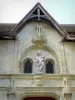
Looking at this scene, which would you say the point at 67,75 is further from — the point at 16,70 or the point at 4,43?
the point at 4,43

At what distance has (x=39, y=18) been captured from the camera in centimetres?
1380

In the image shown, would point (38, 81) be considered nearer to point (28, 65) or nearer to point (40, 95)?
point (40, 95)

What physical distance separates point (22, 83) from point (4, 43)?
7.45 feet

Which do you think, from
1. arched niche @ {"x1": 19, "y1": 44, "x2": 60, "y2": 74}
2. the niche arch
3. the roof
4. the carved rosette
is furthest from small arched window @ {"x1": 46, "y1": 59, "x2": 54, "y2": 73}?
the roof

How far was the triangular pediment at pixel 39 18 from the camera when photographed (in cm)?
1338

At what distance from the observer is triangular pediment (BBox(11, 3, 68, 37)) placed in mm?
13379

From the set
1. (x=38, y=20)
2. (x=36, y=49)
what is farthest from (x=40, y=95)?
(x=38, y=20)

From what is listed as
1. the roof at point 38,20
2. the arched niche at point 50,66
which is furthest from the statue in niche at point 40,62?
the roof at point 38,20

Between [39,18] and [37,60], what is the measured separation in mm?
2320

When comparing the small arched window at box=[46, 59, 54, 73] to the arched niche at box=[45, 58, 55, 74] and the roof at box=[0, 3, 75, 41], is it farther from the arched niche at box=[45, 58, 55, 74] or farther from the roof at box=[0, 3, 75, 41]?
the roof at box=[0, 3, 75, 41]

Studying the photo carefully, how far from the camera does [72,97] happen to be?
12.2m

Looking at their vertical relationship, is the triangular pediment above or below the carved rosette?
above

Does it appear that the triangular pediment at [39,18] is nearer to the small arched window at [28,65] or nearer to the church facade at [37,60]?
the church facade at [37,60]

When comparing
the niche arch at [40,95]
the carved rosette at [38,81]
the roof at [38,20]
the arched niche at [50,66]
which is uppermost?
the roof at [38,20]
